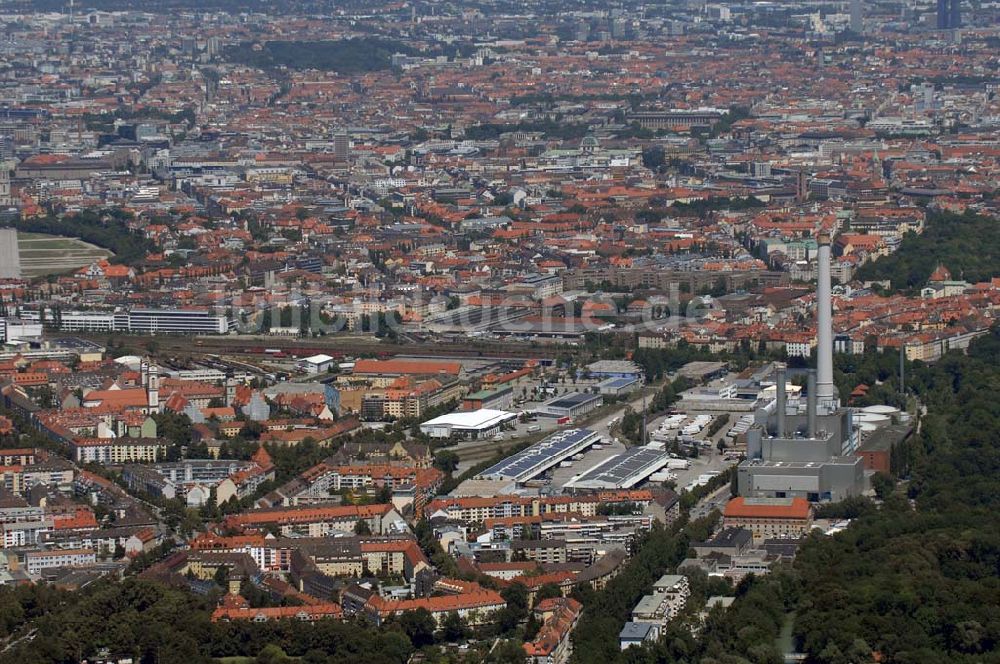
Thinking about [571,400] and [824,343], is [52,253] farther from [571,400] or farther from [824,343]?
[824,343]

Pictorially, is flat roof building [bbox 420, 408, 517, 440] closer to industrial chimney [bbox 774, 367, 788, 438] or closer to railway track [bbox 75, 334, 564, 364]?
industrial chimney [bbox 774, 367, 788, 438]

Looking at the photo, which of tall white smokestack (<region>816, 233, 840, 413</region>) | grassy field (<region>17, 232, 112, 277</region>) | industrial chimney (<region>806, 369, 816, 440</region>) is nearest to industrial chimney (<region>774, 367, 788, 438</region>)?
industrial chimney (<region>806, 369, 816, 440</region>)

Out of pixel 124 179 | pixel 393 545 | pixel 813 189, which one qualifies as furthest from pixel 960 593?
pixel 124 179

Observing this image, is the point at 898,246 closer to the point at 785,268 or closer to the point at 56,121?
the point at 785,268

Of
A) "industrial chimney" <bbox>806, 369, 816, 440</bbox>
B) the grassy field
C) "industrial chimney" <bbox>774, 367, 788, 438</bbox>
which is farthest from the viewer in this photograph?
the grassy field

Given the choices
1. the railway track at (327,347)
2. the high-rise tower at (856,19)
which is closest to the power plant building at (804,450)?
the railway track at (327,347)

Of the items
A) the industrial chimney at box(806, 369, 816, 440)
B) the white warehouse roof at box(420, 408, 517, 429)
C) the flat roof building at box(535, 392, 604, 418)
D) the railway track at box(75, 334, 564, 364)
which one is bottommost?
the railway track at box(75, 334, 564, 364)

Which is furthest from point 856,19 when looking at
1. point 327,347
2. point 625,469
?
point 625,469
